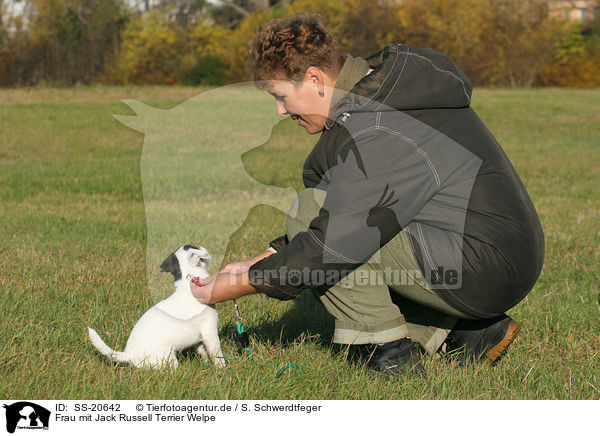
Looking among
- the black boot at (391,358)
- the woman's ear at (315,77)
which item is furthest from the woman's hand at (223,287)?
the woman's ear at (315,77)

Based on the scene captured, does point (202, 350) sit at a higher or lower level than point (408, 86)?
lower

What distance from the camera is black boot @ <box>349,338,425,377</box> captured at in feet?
8.77

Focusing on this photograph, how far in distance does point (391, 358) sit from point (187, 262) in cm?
96

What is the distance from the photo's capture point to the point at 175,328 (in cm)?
256

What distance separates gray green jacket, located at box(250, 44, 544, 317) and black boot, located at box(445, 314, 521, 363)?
0.83 feet

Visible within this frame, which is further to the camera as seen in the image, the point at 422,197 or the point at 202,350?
the point at 202,350

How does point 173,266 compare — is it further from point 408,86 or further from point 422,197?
point 408,86

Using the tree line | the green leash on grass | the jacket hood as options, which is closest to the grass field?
the green leash on grass

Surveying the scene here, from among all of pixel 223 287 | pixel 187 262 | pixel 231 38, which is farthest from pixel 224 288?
pixel 231 38

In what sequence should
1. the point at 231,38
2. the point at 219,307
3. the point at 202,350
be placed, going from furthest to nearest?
the point at 231,38, the point at 219,307, the point at 202,350

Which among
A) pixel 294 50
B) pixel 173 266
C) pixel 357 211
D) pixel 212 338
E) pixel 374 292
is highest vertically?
pixel 294 50

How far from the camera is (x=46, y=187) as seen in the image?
7.52m
